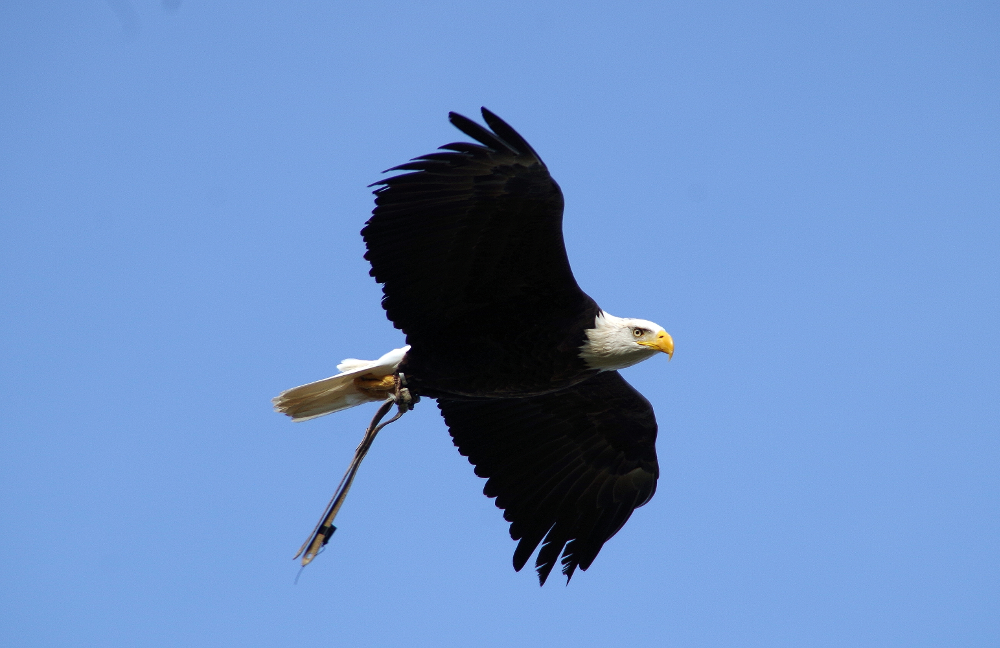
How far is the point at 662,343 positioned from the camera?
696 cm

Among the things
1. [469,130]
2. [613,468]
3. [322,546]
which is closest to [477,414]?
[613,468]

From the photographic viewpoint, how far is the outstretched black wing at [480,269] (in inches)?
250

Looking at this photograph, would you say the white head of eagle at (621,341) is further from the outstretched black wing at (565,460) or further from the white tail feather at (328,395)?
the white tail feather at (328,395)

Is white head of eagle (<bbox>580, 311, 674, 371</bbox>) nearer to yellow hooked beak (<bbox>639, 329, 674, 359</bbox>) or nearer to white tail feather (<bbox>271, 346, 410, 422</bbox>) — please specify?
yellow hooked beak (<bbox>639, 329, 674, 359</bbox>)

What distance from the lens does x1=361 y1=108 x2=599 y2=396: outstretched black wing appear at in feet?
20.8

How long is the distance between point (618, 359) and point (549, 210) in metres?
1.23

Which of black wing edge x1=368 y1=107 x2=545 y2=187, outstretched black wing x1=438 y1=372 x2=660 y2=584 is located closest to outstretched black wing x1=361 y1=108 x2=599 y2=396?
black wing edge x1=368 y1=107 x2=545 y2=187

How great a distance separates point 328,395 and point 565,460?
1.93 meters

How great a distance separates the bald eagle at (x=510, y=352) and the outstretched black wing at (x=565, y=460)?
0.04 ft

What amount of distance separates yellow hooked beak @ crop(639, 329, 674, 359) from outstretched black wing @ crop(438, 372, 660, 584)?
1.04m

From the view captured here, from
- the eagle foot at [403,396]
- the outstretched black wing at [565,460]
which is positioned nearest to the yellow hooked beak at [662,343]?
the outstretched black wing at [565,460]

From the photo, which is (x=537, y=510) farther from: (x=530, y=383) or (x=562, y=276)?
(x=562, y=276)

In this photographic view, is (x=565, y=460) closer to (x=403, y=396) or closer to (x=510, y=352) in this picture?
(x=510, y=352)

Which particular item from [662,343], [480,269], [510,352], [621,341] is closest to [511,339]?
[510,352]
